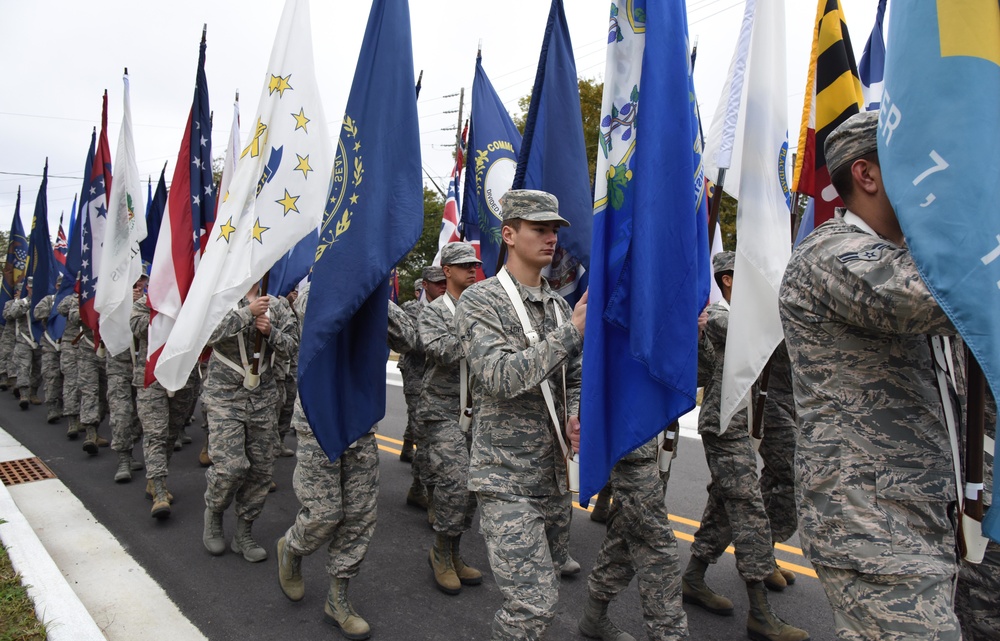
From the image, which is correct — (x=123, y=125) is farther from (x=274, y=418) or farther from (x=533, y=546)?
(x=533, y=546)

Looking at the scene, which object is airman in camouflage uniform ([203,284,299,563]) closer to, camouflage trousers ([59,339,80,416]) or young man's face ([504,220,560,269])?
young man's face ([504,220,560,269])

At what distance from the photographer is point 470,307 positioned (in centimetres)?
313

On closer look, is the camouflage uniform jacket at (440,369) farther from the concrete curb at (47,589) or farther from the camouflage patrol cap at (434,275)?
the concrete curb at (47,589)

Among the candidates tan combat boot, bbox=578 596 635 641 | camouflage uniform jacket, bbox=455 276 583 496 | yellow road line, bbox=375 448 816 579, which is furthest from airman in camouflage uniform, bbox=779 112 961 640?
yellow road line, bbox=375 448 816 579

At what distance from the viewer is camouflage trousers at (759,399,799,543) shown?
4.49 m

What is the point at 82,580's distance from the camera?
173 inches

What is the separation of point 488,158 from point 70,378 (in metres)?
7.15

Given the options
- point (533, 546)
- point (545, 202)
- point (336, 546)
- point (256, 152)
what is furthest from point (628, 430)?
point (256, 152)

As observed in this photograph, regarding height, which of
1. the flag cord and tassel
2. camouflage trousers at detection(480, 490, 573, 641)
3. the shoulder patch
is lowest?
camouflage trousers at detection(480, 490, 573, 641)

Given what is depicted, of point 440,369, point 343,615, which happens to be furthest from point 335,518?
point 440,369

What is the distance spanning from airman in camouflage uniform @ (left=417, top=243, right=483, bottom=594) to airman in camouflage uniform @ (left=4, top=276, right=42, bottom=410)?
9363mm

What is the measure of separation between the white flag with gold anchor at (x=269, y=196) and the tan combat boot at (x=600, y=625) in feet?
9.80

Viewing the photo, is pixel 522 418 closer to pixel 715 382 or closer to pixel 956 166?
pixel 715 382

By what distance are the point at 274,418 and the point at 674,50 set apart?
4.11 metres
